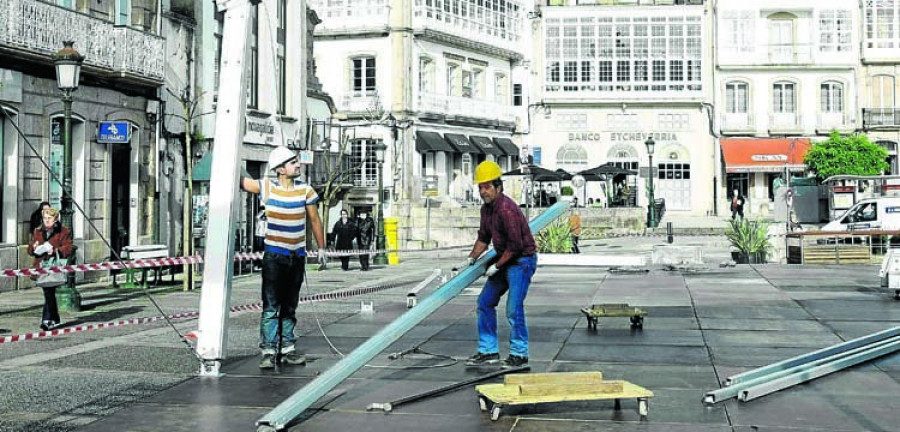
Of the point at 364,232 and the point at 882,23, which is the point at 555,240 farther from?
the point at 882,23

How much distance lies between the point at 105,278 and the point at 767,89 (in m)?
42.7

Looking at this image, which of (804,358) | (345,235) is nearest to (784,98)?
(345,235)

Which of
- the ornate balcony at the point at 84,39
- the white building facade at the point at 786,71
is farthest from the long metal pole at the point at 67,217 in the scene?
the white building facade at the point at 786,71

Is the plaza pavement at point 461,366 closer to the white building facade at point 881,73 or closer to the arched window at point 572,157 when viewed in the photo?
the arched window at point 572,157

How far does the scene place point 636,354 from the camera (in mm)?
9820

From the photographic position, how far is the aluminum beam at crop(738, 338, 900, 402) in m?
7.59

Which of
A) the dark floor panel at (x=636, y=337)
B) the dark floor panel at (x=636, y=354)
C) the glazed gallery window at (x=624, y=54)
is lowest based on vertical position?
the dark floor panel at (x=636, y=354)

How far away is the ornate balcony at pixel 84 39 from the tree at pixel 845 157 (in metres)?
35.4

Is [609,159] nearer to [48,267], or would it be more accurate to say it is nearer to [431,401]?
[48,267]

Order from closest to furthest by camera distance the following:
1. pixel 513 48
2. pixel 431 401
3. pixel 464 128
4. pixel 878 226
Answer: pixel 431 401 → pixel 878 226 → pixel 464 128 → pixel 513 48

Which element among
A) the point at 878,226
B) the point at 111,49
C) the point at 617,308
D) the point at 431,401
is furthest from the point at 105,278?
the point at 878,226

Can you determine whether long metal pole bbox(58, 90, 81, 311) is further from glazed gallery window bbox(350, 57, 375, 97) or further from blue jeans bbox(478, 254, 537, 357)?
glazed gallery window bbox(350, 57, 375, 97)

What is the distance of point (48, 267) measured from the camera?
12547mm

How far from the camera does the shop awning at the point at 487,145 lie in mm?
50375
